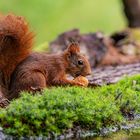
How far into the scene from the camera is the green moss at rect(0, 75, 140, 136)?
736 cm

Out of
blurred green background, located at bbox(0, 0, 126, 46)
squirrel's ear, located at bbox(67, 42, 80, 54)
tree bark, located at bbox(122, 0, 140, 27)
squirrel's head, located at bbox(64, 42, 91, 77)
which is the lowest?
blurred green background, located at bbox(0, 0, 126, 46)

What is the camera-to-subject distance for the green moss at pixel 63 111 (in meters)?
7.36

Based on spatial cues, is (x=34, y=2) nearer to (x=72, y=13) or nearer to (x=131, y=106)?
(x=72, y=13)

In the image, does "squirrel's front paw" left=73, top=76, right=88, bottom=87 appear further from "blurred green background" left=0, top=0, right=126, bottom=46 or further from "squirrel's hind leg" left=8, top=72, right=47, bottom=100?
"blurred green background" left=0, top=0, right=126, bottom=46

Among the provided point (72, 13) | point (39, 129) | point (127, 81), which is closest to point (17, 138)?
point (39, 129)

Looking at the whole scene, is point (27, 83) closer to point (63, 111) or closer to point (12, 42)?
point (12, 42)

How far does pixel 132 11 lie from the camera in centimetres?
1688

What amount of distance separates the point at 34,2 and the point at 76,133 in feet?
60.4

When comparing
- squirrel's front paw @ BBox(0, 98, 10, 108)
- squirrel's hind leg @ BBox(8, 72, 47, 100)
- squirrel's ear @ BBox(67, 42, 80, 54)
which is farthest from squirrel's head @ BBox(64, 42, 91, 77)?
squirrel's front paw @ BBox(0, 98, 10, 108)

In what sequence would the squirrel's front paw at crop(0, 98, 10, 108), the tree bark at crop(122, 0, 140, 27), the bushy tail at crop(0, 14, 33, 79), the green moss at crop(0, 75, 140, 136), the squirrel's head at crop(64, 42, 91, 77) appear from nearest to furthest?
the green moss at crop(0, 75, 140, 136), the squirrel's front paw at crop(0, 98, 10, 108), the bushy tail at crop(0, 14, 33, 79), the squirrel's head at crop(64, 42, 91, 77), the tree bark at crop(122, 0, 140, 27)

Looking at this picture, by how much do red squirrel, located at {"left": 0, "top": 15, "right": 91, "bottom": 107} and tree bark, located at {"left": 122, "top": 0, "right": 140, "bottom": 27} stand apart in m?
7.78

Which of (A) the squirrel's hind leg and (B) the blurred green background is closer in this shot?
(A) the squirrel's hind leg

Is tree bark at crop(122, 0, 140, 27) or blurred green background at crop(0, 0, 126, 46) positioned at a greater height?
tree bark at crop(122, 0, 140, 27)

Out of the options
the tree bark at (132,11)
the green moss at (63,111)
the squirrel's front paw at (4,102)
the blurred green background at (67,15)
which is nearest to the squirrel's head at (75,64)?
the green moss at (63,111)
